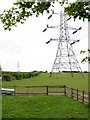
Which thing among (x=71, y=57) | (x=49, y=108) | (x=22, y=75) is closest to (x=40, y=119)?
(x=49, y=108)

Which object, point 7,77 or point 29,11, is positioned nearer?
point 29,11

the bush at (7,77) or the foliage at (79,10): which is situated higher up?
the foliage at (79,10)

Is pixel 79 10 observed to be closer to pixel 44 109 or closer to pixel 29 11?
pixel 29 11

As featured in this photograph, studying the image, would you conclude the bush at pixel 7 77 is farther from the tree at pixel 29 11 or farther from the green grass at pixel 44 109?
the tree at pixel 29 11

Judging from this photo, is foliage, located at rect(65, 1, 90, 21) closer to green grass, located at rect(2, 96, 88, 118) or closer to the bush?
green grass, located at rect(2, 96, 88, 118)

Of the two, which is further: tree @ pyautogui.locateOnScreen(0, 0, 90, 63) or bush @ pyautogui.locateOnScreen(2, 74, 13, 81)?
bush @ pyautogui.locateOnScreen(2, 74, 13, 81)

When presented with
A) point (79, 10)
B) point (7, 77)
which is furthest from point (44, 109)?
point (7, 77)

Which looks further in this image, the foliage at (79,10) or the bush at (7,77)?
the bush at (7,77)

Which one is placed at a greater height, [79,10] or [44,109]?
[79,10]

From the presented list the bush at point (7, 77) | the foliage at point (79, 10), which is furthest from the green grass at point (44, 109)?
the bush at point (7, 77)

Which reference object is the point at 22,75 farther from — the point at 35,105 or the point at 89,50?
the point at 89,50

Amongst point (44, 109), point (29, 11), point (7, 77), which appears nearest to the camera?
point (29, 11)

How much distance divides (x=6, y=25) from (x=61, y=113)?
12.2 meters

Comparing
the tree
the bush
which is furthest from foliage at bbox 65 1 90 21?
the bush
